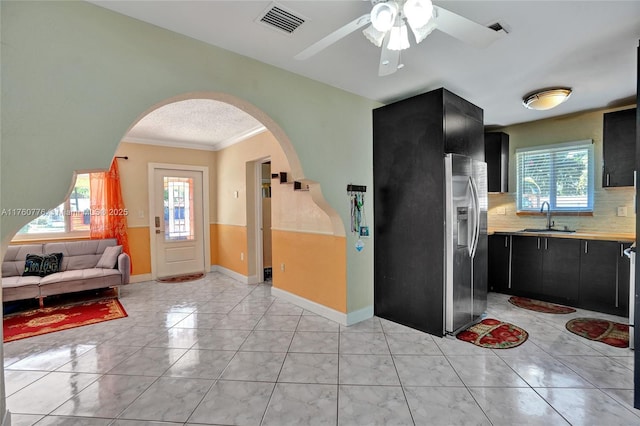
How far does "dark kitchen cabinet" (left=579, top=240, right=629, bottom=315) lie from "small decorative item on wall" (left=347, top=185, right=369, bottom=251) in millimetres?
2738

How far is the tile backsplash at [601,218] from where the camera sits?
12.1 feet

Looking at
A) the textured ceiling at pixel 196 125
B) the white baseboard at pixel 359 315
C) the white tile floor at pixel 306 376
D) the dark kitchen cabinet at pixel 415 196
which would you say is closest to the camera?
the white tile floor at pixel 306 376

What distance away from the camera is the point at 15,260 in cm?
405

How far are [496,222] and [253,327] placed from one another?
4.14m

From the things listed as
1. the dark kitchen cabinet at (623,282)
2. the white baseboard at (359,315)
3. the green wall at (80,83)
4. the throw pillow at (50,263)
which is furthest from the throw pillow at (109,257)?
the dark kitchen cabinet at (623,282)

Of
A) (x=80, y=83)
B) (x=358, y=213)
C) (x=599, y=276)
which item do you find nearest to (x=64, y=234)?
(x=80, y=83)

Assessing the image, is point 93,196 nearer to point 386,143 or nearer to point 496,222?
point 386,143

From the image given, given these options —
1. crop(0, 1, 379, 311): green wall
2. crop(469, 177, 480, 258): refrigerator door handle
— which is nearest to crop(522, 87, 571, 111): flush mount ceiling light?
crop(469, 177, 480, 258): refrigerator door handle

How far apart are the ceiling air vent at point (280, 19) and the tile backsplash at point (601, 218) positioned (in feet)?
14.1

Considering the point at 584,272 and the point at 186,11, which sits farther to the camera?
the point at 584,272

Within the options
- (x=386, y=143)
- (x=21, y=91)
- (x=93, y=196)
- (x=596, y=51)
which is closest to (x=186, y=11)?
(x=21, y=91)

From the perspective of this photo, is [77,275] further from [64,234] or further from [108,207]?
[108,207]

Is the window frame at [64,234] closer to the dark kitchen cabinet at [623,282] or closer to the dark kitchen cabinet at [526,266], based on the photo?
the dark kitchen cabinet at [526,266]

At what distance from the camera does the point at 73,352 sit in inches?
105
